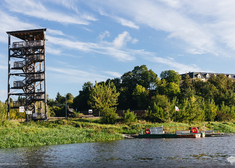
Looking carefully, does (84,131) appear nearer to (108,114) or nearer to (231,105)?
(108,114)

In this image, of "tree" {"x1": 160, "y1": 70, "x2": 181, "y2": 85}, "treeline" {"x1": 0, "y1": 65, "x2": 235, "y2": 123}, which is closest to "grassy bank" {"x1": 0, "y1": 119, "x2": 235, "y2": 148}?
A: "treeline" {"x1": 0, "y1": 65, "x2": 235, "y2": 123}

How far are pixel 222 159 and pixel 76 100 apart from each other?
95.0 metres

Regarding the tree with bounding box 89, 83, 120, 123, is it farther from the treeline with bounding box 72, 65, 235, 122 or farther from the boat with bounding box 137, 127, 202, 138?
the boat with bounding box 137, 127, 202, 138

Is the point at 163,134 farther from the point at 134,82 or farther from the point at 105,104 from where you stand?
the point at 134,82

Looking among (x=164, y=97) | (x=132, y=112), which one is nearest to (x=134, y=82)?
(x=164, y=97)

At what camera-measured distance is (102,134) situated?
141 feet

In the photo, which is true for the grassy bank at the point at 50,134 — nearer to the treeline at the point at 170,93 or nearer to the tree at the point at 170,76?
the treeline at the point at 170,93

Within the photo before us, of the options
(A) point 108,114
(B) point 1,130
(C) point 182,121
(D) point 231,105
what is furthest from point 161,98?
(B) point 1,130

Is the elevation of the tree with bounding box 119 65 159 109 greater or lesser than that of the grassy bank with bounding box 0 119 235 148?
greater


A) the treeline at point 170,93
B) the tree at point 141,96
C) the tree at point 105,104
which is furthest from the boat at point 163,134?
the tree at point 141,96

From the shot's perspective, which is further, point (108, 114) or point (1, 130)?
point (108, 114)

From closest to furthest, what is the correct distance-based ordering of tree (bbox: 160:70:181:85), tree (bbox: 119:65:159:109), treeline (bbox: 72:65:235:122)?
treeline (bbox: 72:65:235:122)
tree (bbox: 119:65:159:109)
tree (bbox: 160:70:181:85)

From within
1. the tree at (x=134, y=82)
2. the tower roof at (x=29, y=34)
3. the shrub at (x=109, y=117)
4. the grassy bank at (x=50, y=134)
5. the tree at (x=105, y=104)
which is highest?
the tower roof at (x=29, y=34)

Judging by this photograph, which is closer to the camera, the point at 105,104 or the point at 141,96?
the point at 105,104
